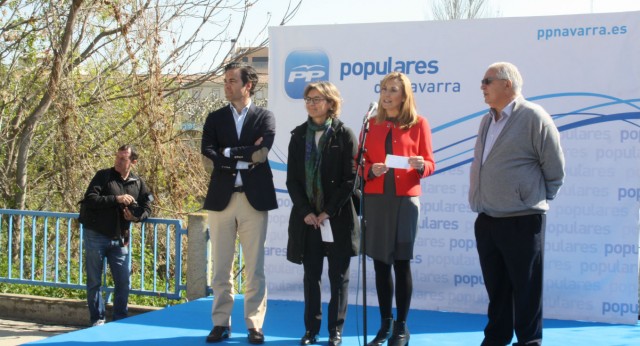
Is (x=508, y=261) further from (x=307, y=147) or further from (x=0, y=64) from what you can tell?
(x=0, y=64)

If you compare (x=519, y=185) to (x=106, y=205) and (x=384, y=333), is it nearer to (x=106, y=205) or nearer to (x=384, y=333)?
(x=384, y=333)

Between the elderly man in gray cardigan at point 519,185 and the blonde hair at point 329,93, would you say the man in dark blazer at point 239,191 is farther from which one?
the elderly man in gray cardigan at point 519,185

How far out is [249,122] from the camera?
5.41 meters

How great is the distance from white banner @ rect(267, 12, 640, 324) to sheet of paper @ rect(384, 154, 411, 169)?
1282 mm

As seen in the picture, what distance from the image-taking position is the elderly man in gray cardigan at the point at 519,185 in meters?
4.52

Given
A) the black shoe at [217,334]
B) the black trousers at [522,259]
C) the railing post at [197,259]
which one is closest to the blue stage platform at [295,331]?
the black shoe at [217,334]

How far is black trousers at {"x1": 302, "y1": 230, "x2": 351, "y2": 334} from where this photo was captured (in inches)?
203

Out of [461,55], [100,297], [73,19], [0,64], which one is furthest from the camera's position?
[0,64]

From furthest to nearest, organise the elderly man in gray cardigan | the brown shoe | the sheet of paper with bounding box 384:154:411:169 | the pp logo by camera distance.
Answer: the pp logo → the brown shoe → the sheet of paper with bounding box 384:154:411:169 → the elderly man in gray cardigan

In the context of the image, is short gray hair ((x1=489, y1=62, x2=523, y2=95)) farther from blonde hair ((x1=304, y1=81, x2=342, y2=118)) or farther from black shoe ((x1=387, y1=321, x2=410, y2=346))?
black shoe ((x1=387, y1=321, x2=410, y2=346))

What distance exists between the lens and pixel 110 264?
7426mm

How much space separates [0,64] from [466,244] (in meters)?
8.40

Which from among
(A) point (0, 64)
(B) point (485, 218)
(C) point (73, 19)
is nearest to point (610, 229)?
(B) point (485, 218)

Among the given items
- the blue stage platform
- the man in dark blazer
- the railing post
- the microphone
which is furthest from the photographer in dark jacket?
the microphone
